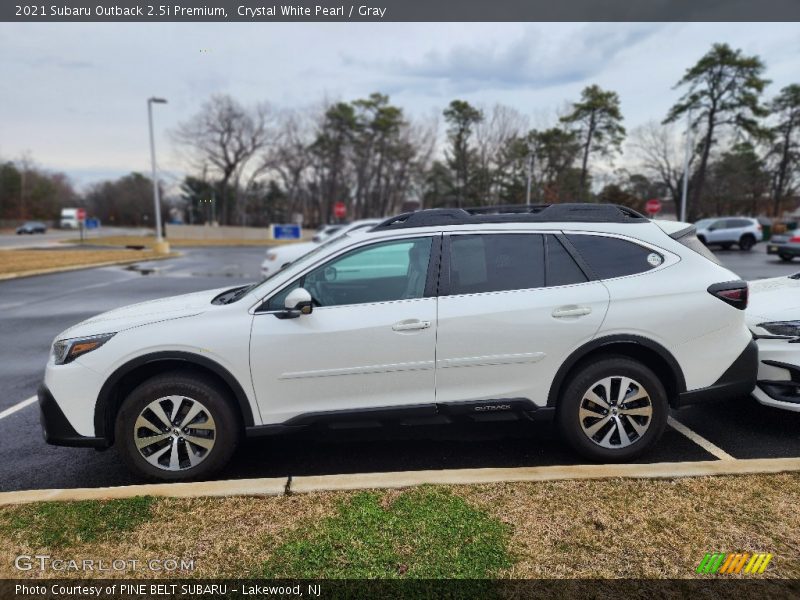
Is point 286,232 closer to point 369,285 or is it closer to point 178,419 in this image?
point 369,285

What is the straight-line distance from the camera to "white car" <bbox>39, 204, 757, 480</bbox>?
3184mm

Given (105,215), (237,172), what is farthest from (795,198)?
(105,215)

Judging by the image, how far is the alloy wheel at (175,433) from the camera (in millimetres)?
3186

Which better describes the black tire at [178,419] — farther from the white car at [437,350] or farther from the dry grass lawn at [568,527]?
the dry grass lawn at [568,527]

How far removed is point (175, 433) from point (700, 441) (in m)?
3.77

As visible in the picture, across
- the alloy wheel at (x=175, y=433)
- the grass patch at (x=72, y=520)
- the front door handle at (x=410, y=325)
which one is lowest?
the grass patch at (x=72, y=520)

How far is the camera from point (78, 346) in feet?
10.5

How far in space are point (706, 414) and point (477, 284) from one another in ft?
8.53

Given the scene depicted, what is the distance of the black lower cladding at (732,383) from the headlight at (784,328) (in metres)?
0.58

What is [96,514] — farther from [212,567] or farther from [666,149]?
[666,149]

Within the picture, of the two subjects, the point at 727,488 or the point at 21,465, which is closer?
the point at 727,488

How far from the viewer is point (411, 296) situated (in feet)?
11.1

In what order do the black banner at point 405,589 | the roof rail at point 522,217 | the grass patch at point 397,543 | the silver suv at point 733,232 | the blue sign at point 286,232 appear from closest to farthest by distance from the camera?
the black banner at point 405,589 < the grass patch at point 397,543 < the roof rail at point 522,217 < the silver suv at point 733,232 < the blue sign at point 286,232

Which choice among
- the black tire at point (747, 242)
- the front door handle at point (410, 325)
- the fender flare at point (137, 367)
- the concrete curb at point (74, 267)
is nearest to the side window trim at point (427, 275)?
the front door handle at point (410, 325)
